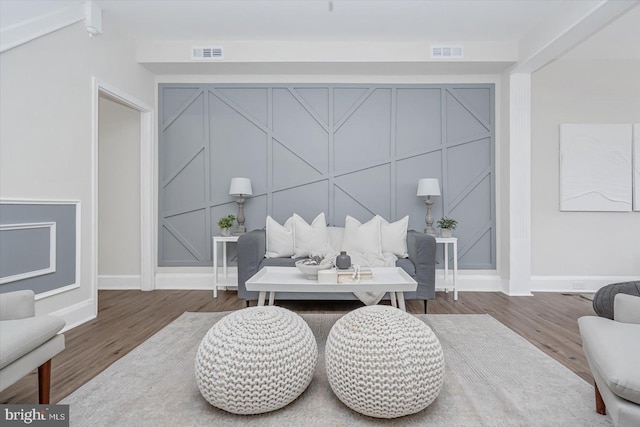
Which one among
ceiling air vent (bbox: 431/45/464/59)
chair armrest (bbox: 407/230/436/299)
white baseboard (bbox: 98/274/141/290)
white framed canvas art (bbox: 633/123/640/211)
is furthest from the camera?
white baseboard (bbox: 98/274/141/290)

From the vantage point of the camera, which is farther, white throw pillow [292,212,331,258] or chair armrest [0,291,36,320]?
white throw pillow [292,212,331,258]

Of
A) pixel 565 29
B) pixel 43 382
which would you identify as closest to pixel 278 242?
pixel 43 382

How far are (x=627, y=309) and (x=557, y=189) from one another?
2999 mm

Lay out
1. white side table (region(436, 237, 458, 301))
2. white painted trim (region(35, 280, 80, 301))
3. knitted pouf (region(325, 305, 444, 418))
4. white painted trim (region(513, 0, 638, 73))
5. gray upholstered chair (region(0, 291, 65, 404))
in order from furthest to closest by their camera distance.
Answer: white side table (region(436, 237, 458, 301))
white painted trim (region(513, 0, 638, 73))
white painted trim (region(35, 280, 80, 301))
knitted pouf (region(325, 305, 444, 418))
gray upholstered chair (region(0, 291, 65, 404))

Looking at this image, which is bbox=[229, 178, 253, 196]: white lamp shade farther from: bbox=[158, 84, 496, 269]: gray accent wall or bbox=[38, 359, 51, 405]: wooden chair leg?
bbox=[38, 359, 51, 405]: wooden chair leg

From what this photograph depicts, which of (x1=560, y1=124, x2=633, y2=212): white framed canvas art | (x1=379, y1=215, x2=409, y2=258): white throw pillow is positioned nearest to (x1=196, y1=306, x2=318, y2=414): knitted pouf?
(x1=379, y1=215, x2=409, y2=258): white throw pillow

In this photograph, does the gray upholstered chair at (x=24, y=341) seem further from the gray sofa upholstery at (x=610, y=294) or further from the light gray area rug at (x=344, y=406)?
the gray sofa upholstery at (x=610, y=294)

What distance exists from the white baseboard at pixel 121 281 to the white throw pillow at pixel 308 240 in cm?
212

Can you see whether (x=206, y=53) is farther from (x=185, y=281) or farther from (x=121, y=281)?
(x=121, y=281)

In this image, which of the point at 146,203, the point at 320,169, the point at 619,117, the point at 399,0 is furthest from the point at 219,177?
the point at 619,117

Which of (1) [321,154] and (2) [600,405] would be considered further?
(1) [321,154]

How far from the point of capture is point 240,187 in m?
3.89

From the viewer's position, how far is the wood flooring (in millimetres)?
1997

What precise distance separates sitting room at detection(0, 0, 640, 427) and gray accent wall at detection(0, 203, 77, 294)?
17mm
